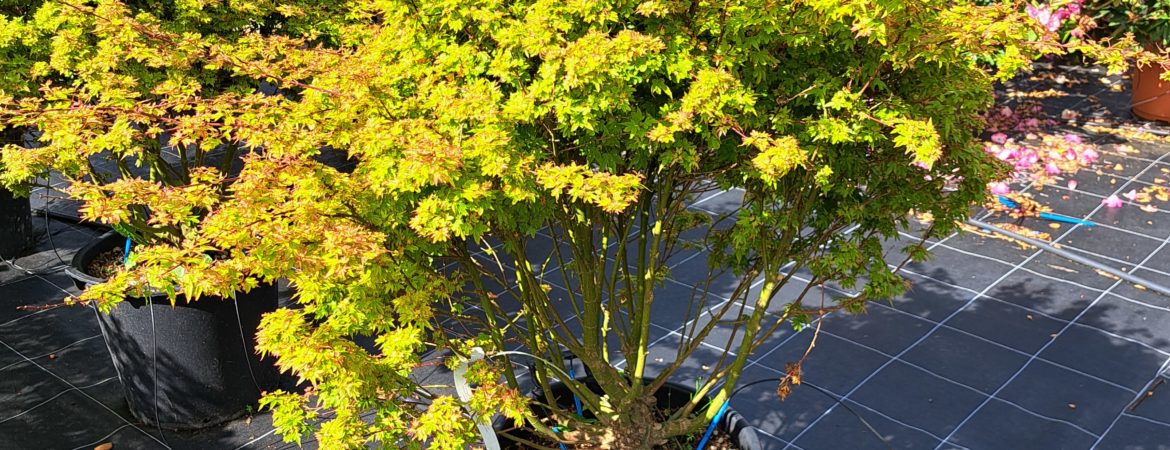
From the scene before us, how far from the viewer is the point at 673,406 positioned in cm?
371

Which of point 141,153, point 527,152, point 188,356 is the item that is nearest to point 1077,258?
point 527,152

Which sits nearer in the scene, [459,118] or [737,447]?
[459,118]

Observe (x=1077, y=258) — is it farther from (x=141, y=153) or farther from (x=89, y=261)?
(x=89, y=261)

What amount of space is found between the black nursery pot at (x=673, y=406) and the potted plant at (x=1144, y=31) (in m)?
5.58

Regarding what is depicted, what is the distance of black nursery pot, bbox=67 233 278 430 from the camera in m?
4.37

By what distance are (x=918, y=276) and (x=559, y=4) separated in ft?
13.2

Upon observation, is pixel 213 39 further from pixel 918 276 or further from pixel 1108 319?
pixel 1108 319

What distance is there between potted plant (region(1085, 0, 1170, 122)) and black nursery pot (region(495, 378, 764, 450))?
558 cm

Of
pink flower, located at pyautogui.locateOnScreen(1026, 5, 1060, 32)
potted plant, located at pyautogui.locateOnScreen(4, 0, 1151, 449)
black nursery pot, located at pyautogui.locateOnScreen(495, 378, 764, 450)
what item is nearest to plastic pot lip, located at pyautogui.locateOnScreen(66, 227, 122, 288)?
potted plant, located at pyautogui.locateOnScreen(4, 0, 1151, 449)

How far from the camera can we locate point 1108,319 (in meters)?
5.29

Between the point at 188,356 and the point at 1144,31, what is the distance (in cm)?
716

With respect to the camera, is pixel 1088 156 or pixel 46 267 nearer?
pixel 46 267

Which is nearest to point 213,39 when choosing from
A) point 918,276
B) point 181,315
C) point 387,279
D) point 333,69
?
point 181,315

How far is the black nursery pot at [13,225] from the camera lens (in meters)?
6.28
